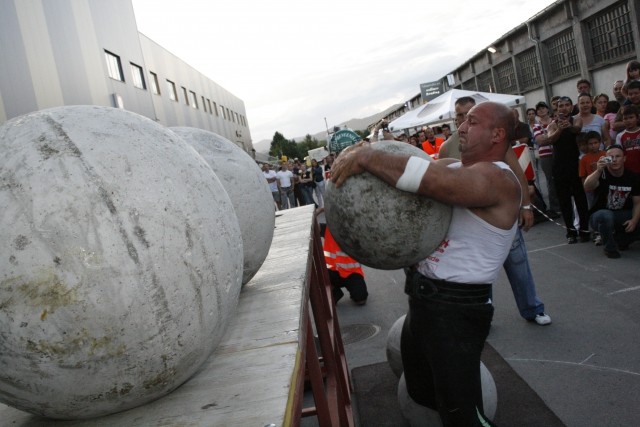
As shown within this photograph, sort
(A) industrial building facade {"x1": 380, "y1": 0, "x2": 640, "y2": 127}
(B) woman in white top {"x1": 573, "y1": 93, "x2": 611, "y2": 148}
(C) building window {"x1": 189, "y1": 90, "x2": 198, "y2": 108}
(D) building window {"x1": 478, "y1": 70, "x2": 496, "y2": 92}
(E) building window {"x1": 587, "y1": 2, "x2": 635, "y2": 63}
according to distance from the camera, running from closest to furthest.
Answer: (B) woman in white top {"x1": 573, "y1": 93, "x2": 611, "y2": 148}, (E) building window {"x1": 587, "y1": 2, "x2": 635, "y2": 63}, (A) industrial building facade {"x1": 380, "y1": 0, "x2": 640, "y2": 127}, (D) building window {"x1": 478, "y1": 70, "x2": 496, "y2": 92}, (C) building window {"x1": 189, "y1": 90, "x2": 198, "y2": 108}

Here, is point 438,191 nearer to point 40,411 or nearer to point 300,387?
point 300,387

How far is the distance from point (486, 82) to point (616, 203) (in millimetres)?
25673

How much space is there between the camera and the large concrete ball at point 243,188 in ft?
8.71

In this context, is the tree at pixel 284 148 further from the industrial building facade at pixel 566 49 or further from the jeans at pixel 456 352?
the jeans at pixel 456 352

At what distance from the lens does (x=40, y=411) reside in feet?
4.94

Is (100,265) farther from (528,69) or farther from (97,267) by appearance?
(528,69)

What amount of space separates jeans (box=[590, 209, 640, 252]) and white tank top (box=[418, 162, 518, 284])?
17.5 feet

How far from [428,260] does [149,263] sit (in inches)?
69.6

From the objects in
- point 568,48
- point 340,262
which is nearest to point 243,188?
point 340,262

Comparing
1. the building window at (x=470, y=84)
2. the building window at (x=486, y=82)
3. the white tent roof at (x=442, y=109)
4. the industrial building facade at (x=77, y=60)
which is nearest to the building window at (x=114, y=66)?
the industrial building facade at (x=77, y=60)

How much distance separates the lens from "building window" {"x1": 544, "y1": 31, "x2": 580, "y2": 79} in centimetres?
1964

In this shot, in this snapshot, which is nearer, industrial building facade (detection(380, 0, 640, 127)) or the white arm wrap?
the white arm wrap

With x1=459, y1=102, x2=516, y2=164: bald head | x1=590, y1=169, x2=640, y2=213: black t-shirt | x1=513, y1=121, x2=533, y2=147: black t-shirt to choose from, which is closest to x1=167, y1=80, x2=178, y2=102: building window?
x1=513, y1=121, x2=533, y2=147: black t-shirt

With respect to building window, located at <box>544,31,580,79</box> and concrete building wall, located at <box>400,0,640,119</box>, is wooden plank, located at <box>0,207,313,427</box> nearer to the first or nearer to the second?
concrete building wall, located at <box>400,0,640,119</box>
